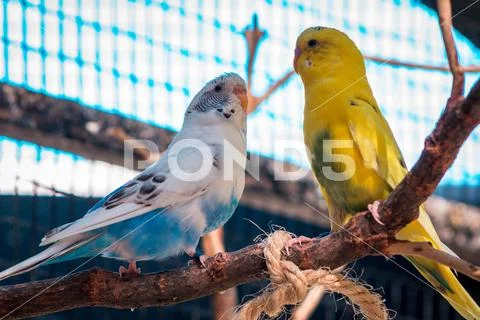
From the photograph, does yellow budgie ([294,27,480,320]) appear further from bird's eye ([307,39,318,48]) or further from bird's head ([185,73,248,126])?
bird's head ([185,73,248,126])

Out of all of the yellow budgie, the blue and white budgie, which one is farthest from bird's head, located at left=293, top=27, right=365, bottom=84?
the blue and white budgie

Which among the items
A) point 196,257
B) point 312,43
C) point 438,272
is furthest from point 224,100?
point 438,272

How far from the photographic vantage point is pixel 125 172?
7.08 ft

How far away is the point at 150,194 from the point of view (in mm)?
1317

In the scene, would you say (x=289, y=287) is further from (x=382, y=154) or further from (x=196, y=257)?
(x=382, y=154)

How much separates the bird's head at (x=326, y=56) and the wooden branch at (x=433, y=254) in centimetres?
48

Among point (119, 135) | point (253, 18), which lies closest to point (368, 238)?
point (253, 18)

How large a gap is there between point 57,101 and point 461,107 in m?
1.31

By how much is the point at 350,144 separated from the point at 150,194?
34 cm

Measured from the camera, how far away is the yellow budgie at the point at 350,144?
4.52 ft

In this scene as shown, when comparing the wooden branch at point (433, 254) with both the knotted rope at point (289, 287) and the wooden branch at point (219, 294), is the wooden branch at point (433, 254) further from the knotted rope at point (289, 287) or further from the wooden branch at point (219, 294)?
the wooden branch at point (219, 294)

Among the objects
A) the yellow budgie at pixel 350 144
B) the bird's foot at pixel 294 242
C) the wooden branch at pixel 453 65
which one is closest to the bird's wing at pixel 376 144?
the yellow budgie at pixel 350 144

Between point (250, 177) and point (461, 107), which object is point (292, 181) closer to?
point (250, 177)

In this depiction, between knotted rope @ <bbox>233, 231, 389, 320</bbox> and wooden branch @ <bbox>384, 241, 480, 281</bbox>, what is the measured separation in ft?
0.28
